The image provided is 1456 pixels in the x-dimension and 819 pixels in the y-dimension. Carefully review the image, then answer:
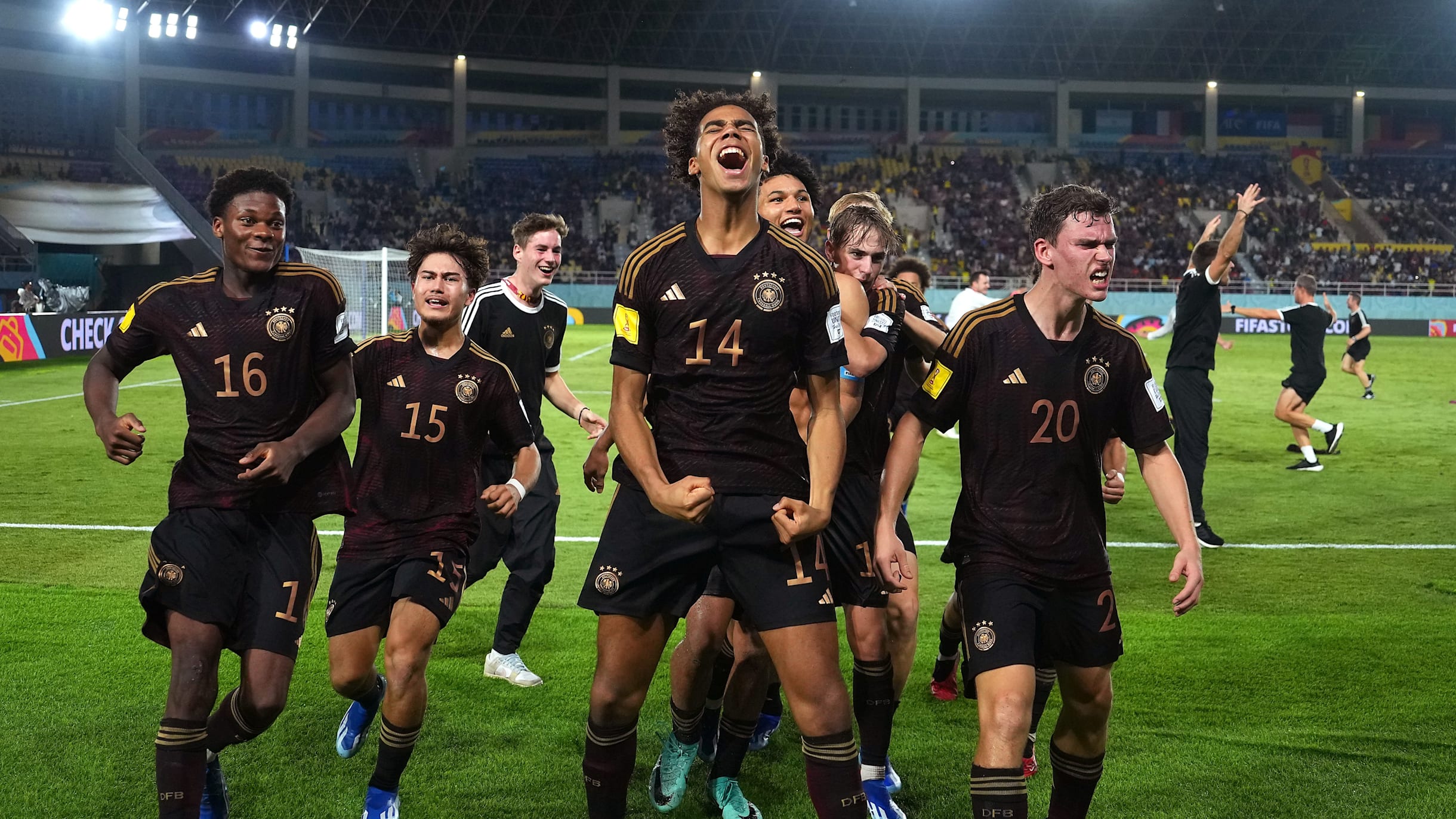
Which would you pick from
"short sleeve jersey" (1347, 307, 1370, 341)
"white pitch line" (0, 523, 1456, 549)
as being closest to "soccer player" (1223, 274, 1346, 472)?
"white pitch line" (0, 523, 1456, 549)

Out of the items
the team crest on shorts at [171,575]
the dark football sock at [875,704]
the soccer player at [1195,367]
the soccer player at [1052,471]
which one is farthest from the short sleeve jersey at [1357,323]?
the team crest on shorts at [171,575]

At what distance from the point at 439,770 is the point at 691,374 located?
2.42 metres

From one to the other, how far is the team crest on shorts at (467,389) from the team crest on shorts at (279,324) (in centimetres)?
79

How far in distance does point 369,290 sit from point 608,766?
30.7 meters

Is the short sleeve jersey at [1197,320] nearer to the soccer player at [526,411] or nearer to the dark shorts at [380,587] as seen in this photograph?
the soccer player at [526,411]

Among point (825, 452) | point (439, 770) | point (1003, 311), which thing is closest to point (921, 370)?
point (1003, 311)

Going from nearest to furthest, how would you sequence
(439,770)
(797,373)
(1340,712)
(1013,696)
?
(1013,696) < (797,373) < (439,770) < (1340,712)

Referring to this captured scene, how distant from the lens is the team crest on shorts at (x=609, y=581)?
3.92 metres

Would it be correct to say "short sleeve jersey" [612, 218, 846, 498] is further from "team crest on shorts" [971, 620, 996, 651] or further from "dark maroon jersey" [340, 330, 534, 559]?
"dark maroon jersey" [340, 330, 534, 559]

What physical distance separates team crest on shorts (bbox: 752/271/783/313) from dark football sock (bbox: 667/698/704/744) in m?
1.79

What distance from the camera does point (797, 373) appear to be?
4.14 m

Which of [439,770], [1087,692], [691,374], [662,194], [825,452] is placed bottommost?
[439,770]

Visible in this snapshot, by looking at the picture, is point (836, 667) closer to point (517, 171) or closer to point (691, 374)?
point (691, 374)

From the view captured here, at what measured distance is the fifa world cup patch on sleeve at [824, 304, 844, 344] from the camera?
3.94 metres
